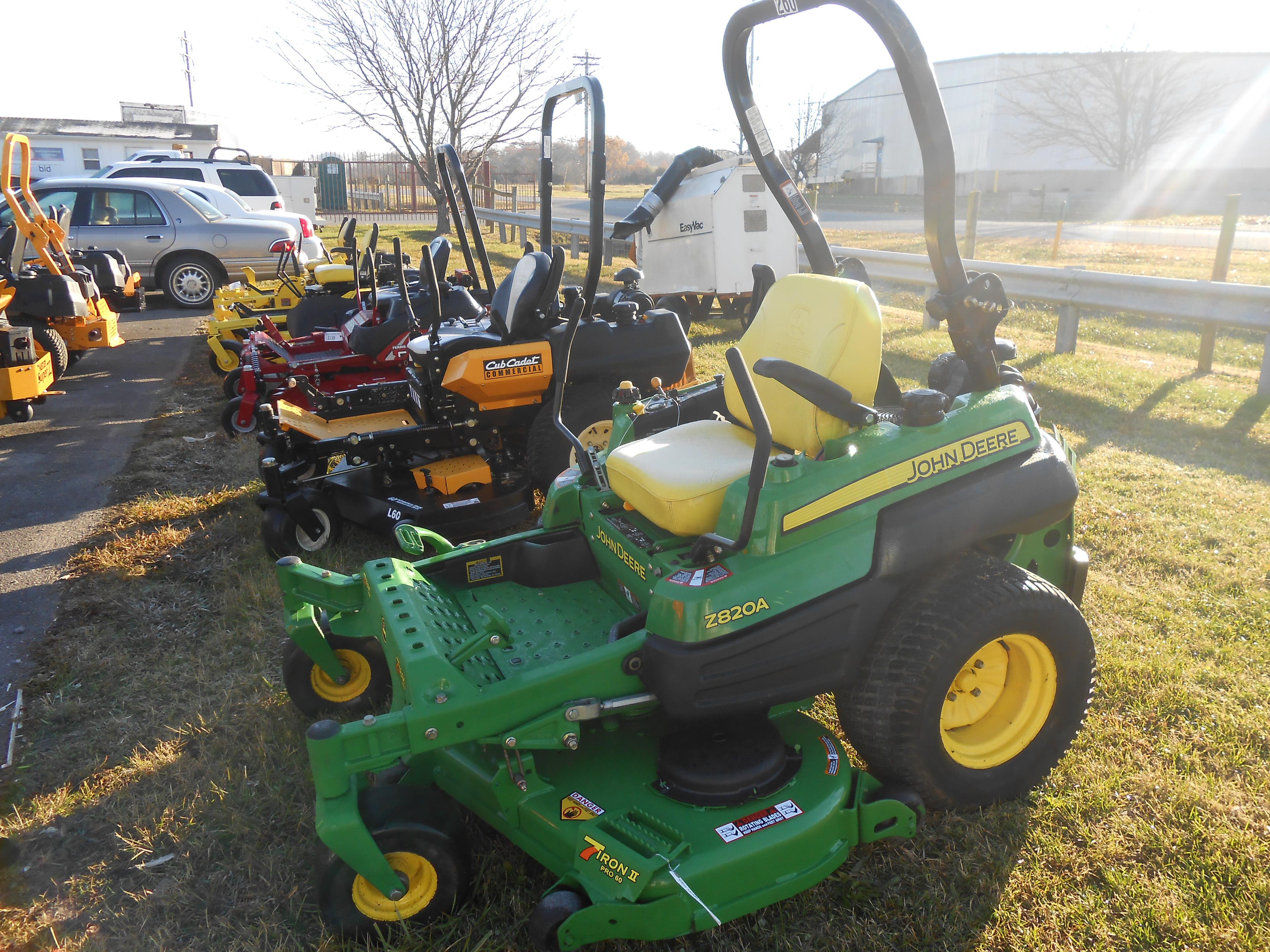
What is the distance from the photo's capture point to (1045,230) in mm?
22750

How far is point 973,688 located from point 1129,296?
21.2ft

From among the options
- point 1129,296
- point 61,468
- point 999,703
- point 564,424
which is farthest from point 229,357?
point 1129,296

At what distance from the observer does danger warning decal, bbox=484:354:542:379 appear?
484cm

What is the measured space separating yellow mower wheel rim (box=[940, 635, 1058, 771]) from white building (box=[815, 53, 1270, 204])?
119 feet

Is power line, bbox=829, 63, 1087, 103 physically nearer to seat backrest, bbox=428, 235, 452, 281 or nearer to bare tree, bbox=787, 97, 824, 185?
bare tree, bbox=787, 97, 824, 185

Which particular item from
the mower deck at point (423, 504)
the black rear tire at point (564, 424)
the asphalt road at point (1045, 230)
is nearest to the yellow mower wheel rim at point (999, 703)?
the black rear tire at point (564, 424)

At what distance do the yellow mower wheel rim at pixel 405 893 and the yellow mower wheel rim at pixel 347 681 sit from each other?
3.47ft

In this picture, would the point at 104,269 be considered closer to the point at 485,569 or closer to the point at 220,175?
the point at 220,175

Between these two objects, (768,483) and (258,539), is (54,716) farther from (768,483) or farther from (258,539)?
(768,483)

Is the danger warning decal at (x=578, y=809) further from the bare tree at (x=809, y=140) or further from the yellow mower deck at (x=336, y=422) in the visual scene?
the bare tree at (x=809, y=140)

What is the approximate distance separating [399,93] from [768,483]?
17.7m

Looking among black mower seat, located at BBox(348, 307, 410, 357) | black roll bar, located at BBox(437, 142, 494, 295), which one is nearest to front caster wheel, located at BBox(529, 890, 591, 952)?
black roll bar, located at BBox(437, 142, 494, 295)

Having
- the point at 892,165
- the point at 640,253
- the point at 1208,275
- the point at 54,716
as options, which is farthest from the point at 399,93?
the point at 892,165

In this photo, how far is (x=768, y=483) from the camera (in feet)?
8.12
